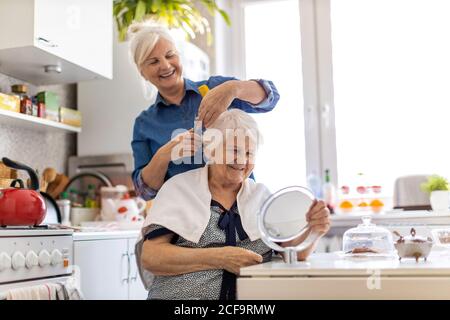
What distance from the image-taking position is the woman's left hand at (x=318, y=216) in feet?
3.61

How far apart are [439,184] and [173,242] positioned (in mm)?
2021

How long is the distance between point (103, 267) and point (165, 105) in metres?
0.82

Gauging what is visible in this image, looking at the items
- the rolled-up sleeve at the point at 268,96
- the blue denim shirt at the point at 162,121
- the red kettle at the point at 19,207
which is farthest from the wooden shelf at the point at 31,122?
the rolled-up sleeve at the point at 268,96

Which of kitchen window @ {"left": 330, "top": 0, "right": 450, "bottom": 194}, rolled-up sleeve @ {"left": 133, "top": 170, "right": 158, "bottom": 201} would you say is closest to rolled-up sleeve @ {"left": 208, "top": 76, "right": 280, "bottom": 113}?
rolled-up sleeve @ {"left": 133, "top": 170, "right": 158, "bottom": 201}

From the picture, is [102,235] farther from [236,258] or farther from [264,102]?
[236,258]

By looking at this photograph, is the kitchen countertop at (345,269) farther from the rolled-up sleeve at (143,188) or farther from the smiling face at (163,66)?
the smiling face at (163,66)

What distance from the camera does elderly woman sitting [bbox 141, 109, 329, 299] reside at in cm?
135

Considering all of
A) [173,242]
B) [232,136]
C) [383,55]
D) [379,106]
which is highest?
[383,55]

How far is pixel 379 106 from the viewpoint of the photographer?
11.5ft

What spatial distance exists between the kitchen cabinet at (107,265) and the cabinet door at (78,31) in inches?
32.0

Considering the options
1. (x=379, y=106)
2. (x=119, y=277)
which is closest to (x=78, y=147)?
(x=119, y=277)

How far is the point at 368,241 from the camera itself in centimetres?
128

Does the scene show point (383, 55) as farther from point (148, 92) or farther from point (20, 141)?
point (20, 141)
